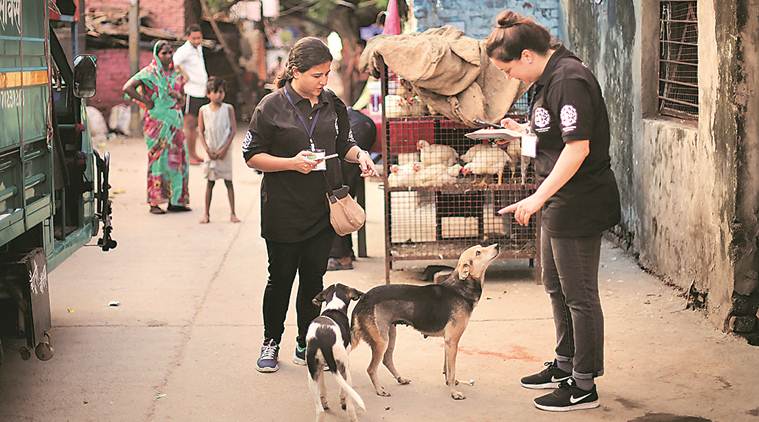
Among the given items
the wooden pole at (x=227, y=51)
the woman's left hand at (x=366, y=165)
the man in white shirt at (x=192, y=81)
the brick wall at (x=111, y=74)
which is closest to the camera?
the woman's left hand at (x=366, y=165)

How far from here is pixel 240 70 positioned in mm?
27125

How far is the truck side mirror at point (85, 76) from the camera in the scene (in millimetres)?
7484

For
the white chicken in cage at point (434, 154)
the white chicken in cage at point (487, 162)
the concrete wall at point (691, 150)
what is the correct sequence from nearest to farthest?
1. the concrete wall at point (691, 150)
2. the white chicken in cage at point (487, 162)
3. the white chicken in cage at point (434, 154)

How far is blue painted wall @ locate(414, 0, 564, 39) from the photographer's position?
1245 cm

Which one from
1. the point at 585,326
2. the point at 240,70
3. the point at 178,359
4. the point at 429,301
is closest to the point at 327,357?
the point at 429,301

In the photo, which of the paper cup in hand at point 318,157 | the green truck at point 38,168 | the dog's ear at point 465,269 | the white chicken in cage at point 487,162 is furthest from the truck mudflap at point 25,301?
the white chicken in cage at point 487,162

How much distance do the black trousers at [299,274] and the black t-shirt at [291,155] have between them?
88 mm

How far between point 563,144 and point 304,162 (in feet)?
4.61

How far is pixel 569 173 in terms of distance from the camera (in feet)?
17.9

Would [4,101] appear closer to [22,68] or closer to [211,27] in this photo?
[22,68]

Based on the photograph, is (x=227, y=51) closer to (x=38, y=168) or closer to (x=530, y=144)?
(x=38, y=168)

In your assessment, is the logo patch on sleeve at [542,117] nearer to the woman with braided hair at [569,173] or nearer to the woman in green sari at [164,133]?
the woman with braided hair at [569,173]

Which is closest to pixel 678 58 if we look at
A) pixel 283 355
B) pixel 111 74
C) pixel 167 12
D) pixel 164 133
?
pixel 283 355

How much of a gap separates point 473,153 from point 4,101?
423 centimetres
